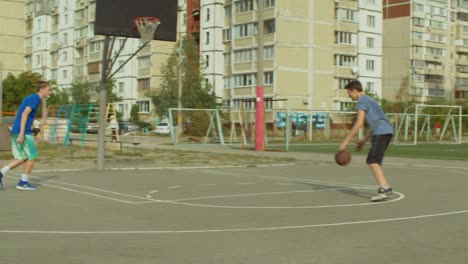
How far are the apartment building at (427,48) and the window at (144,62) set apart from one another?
35377 mm

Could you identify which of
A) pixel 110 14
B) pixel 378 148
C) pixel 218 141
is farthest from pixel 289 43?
pixel 378 148

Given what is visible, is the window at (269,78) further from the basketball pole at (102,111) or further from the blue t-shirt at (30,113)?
the blue t-shirt at (30,113)

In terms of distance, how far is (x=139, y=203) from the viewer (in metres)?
10.5

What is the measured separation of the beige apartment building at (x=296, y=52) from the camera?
229 ft

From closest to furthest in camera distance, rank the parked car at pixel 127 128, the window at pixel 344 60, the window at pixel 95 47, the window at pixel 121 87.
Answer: the parked car at pixel 127 128 → the window at pixel 344 60 → the window at pixel 121 87 → the window at pixel 95 47

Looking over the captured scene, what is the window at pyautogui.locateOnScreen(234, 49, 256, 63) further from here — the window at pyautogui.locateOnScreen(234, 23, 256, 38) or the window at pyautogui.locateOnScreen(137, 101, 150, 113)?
the window at pyautogui.locateOnScreen(137, 101, 150, 113)

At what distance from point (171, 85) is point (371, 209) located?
4968 cm

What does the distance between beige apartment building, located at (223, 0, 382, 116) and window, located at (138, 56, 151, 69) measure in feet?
39.4

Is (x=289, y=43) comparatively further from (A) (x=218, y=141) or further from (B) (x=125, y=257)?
(B) (x=125, y=257)

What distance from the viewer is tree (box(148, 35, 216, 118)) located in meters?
57.4

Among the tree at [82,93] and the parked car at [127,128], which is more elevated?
the tree at [82,93]

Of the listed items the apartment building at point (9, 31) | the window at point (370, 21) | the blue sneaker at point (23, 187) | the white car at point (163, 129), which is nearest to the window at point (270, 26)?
the white car at point (163, 129)

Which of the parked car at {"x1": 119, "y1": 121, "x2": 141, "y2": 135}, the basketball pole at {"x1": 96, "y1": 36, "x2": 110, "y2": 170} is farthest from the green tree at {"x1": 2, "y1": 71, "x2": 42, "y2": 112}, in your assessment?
the basketball pole at {"x1": 96, "y1": 36, "x2": 110, "y2": 170}

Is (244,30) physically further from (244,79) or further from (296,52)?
(296,52)
